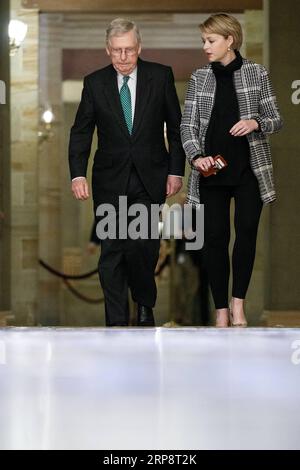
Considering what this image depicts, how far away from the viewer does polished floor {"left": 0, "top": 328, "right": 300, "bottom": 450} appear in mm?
4566

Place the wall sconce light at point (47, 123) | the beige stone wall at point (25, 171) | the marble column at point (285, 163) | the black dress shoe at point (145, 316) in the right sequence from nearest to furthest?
the black dress shoe at point (145, 316) → the marble column at point (285, 163) → the beige stone wall at point (25, 171) → the wall sconce light at point (47, 123)

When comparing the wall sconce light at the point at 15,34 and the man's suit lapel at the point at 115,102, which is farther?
the wall sconce light at the point at 15,34

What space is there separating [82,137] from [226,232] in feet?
2.58

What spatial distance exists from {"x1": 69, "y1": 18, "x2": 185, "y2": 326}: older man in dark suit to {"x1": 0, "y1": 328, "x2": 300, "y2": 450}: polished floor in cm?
54

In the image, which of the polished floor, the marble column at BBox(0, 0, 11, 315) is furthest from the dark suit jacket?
the marble column at BBox(0, 0, 11, 315)

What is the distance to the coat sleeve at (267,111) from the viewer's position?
6.25 m

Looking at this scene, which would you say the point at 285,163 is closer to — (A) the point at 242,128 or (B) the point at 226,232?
(B) the point at 226,232

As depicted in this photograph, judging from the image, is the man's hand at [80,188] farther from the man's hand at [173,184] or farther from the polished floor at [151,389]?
the polished floor at [151,389]

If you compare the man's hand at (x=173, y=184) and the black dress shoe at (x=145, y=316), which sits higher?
the man's hand at (x=173, y=184)

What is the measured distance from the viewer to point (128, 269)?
6520 millimetres

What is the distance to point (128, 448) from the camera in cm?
452

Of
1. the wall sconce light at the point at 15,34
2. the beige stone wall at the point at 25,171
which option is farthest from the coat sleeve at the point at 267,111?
the beige stone wall at the point at 25,171

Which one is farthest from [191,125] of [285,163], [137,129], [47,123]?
[47,123]

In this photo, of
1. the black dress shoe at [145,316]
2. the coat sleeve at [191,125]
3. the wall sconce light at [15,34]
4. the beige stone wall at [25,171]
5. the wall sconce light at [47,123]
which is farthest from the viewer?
the wall sconce light at [47,123]
